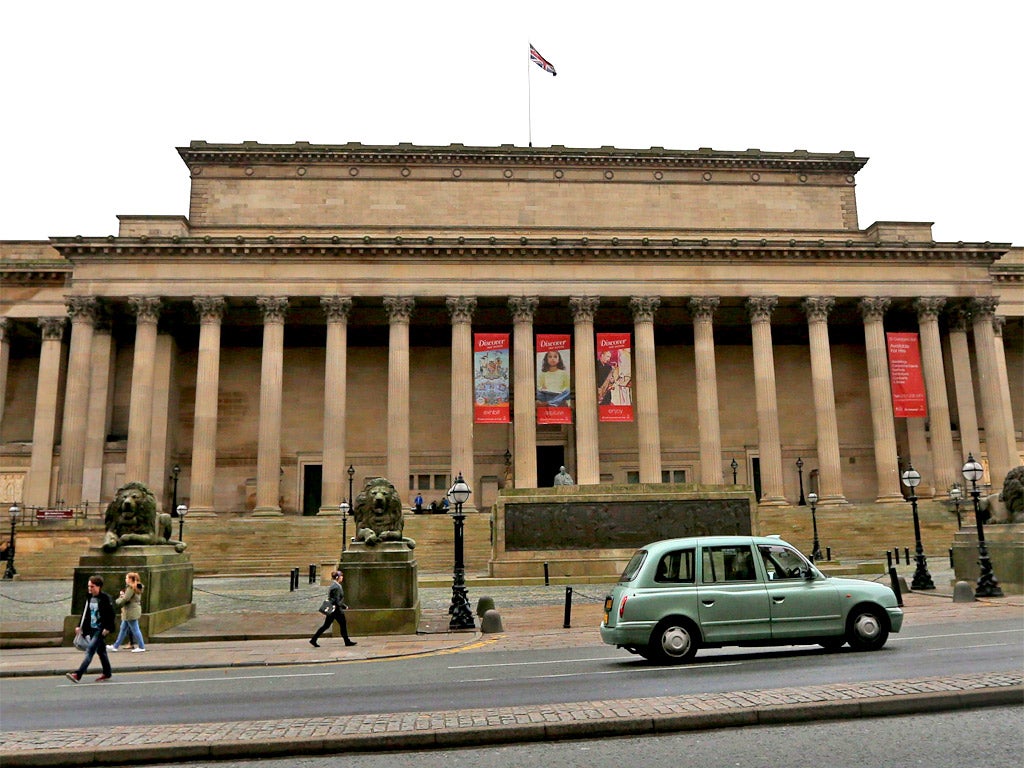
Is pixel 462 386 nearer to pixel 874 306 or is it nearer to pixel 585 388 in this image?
pixel 585 388

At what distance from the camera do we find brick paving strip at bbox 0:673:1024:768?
23.7ft

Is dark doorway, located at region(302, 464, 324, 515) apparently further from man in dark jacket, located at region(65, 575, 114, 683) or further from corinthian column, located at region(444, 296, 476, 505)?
man in dark jacket, located at region(65, 575, 114, 683)

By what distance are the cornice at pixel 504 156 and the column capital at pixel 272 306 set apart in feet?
36.5

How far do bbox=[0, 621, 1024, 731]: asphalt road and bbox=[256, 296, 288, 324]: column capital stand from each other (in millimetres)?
32715

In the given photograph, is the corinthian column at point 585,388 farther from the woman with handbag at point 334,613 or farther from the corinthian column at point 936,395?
the woman with handbag at point 334,613

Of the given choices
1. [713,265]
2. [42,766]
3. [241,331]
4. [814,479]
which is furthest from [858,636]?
[241,331]

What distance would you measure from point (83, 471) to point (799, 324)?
136ft

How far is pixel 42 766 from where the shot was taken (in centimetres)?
709

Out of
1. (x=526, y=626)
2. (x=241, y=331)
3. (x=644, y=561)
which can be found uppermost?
(x=241, y=331)

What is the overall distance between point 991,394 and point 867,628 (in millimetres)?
39489

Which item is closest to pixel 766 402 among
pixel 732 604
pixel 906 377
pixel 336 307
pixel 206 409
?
pixel 906 377

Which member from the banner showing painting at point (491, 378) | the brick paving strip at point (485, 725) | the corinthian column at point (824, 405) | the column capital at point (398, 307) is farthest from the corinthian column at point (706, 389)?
the brick paving strip at point (485, 725)

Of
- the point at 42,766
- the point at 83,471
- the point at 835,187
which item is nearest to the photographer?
the point at 42,766

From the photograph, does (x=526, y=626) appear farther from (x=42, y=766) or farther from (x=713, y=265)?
(x=713, y=265)
